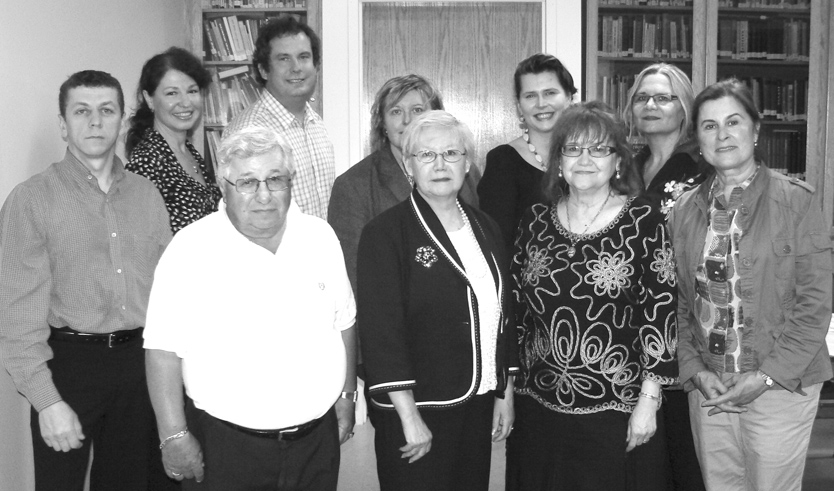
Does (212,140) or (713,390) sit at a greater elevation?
(212,140)

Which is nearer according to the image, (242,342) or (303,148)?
(242,342)

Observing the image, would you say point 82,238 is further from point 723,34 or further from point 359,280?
point 723,34

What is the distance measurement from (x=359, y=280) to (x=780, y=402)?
1276mm

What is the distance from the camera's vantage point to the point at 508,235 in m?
2.68

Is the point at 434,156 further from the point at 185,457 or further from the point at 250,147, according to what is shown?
the point at 185,457

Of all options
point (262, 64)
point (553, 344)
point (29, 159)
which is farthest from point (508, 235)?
point (29, 159)

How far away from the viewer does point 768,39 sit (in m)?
4.95

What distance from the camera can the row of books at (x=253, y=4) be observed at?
15.0 ft

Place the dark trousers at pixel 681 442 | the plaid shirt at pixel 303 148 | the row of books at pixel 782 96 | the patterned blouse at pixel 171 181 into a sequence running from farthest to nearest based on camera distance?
the row of books at pixel 782 96 < the plaid shirt at pixel 303 148 < the patterned blouse at pixel 171 181 < the dark trousers at pixel 681 442

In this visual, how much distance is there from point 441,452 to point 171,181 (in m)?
1.33

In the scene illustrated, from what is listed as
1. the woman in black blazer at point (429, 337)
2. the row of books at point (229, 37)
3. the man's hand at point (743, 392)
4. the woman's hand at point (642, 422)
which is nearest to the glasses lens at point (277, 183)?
the woman in black blazer at point (429, 337)

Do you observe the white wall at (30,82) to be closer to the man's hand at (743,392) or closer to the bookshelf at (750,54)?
the man's hand at (743,392)

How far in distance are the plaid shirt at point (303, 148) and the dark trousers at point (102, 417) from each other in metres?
0.88

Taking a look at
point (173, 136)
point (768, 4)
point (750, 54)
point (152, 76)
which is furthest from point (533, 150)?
point (768, 4)
